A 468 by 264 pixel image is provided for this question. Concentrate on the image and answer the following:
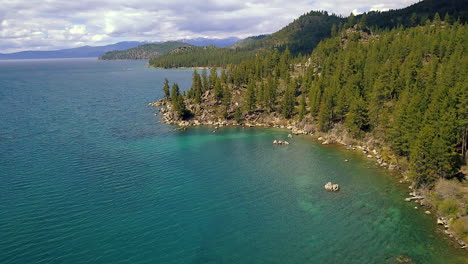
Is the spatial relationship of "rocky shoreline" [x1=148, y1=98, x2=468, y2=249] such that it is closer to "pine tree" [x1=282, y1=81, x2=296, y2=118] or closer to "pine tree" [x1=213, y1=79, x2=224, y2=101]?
"pine tree" [x1=282, y1=81, x2=296, y2=118]

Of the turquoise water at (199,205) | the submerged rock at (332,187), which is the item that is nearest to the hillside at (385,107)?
the turquoise water at (199,205)

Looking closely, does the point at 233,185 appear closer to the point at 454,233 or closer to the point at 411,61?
the point at 454,233

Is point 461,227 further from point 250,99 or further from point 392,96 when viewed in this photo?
point 250,99

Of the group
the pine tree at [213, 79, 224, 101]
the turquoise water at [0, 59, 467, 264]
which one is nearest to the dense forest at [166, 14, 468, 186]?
the pine tree at [213, 79, 224, 101]

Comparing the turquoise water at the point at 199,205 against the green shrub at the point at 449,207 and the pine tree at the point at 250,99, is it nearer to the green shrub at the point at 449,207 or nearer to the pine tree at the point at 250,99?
the green shrub at the point at 449,207

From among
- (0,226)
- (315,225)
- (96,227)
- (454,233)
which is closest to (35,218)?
(0,226)
